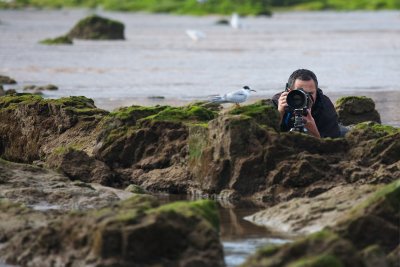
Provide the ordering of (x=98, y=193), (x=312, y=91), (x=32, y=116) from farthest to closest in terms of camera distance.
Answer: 1. (x=32, y=116)
2. (x=312, y=91)
3. (x=98, y=193)

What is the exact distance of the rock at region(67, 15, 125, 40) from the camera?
51.6m

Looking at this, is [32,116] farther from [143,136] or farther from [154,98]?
[154,98]

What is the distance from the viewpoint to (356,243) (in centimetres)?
882

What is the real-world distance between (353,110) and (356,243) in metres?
7.61

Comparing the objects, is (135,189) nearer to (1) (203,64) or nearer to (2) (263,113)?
(2) (263,113)

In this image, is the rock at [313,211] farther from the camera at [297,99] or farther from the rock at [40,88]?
the rock at [40,88]

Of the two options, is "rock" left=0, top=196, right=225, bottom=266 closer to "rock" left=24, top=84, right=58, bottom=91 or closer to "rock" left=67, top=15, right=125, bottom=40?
"rock" left=24, top=84, right=58, bottom=91

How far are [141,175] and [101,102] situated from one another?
31.3ft

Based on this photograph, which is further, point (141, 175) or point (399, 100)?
point (399, 100)

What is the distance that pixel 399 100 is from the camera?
2258 centimetres

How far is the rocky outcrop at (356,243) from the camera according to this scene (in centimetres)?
787

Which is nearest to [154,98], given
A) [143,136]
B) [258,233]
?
[143,136]

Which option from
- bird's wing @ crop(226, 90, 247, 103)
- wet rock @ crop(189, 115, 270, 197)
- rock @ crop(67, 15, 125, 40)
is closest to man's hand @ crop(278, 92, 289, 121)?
wet rock @ crop(189, 115, 270, 197)

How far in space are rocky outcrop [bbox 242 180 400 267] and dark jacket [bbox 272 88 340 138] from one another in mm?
3341
